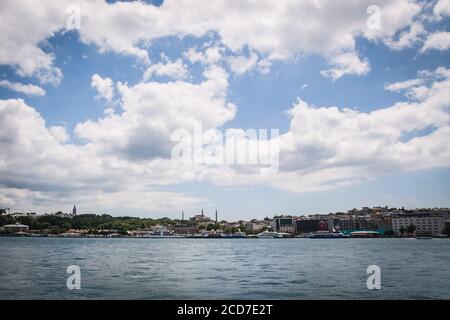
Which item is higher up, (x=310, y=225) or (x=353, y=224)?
(x=353, y=224)

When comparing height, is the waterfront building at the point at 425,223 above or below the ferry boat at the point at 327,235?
above

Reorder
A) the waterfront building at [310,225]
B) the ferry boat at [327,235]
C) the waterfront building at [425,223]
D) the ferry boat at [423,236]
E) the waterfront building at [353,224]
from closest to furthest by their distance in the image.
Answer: the ferry boat at [423,236], the waterfront building at [425,223], the ferry boat at [327,235], the waterfront building at [310,225], the waterfront building at [353,224]

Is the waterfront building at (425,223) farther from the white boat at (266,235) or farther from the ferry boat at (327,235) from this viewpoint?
the white boat at (266,235)

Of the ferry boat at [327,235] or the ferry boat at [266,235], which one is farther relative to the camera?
the ferry boat at [266,235]

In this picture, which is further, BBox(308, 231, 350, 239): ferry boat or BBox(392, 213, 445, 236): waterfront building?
BBox(308, 231, 350, 239): ferry boat

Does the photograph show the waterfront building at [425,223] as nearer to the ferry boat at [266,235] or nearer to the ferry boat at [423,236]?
the ferry boat at [423,236]

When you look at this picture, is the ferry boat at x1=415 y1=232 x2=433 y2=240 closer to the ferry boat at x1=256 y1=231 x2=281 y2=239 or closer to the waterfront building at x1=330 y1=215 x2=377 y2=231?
the waterfront building at x1=330 y1=215 x2=377 y2=231

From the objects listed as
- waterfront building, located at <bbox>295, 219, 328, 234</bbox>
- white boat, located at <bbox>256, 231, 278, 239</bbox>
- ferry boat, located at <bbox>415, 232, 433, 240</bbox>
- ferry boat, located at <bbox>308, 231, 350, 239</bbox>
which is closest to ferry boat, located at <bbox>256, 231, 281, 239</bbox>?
white boat, located at <bbox>256, 231, 278, 239</bbox>

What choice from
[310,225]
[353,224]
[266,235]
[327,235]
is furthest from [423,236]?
[266,235]

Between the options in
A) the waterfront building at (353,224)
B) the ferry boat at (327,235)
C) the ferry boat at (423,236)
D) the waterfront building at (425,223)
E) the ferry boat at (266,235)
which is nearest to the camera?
the ferry boat at (423,236)

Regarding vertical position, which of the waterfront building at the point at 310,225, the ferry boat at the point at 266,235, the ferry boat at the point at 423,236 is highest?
the waterfront building at the point at 310,225

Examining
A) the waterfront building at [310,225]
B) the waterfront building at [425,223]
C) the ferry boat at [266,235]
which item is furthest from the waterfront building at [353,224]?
the ferry boat at [266,235]

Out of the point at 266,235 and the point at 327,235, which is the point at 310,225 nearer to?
the point at 327,235

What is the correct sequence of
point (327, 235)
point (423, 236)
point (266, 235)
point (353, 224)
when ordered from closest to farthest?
1. point (423, 236)
2. point (327, 235)
3. point (266, 235)
4. point (353, 224)
